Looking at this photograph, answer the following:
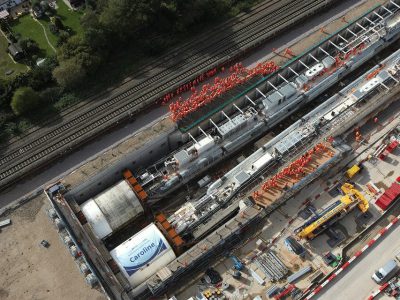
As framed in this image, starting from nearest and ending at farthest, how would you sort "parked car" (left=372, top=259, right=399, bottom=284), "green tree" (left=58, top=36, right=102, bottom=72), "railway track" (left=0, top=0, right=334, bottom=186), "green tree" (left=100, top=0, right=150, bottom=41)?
"parked car" (left=372, top=259, right=399, bottom=284) < "railway track" (left=0, top=0, right=334, bottom=186) < "green tree" (left=58, top=36, right=102, bottom=72) < "green tree" (left=100, top=0, right=150, bottom=41)

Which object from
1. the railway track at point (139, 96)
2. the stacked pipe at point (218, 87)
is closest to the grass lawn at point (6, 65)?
the railway track at point (139, 96)

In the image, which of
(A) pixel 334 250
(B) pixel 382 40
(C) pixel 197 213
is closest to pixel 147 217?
(C) pixel 197 213

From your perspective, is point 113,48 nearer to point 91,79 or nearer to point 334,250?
point 91,79

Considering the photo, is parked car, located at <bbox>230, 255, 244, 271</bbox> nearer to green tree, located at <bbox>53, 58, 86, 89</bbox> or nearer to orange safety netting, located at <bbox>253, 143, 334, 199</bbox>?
orange safety netting, located at <bbox>253, 143, 334, 199</bbox>

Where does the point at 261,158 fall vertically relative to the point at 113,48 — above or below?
below

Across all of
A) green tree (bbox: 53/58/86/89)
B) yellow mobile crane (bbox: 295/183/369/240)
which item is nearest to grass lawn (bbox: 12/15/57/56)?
green tree (bbox: 53/58/86/89)

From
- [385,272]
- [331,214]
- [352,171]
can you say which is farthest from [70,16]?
[385,272]

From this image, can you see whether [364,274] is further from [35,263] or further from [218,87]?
[35,263]
